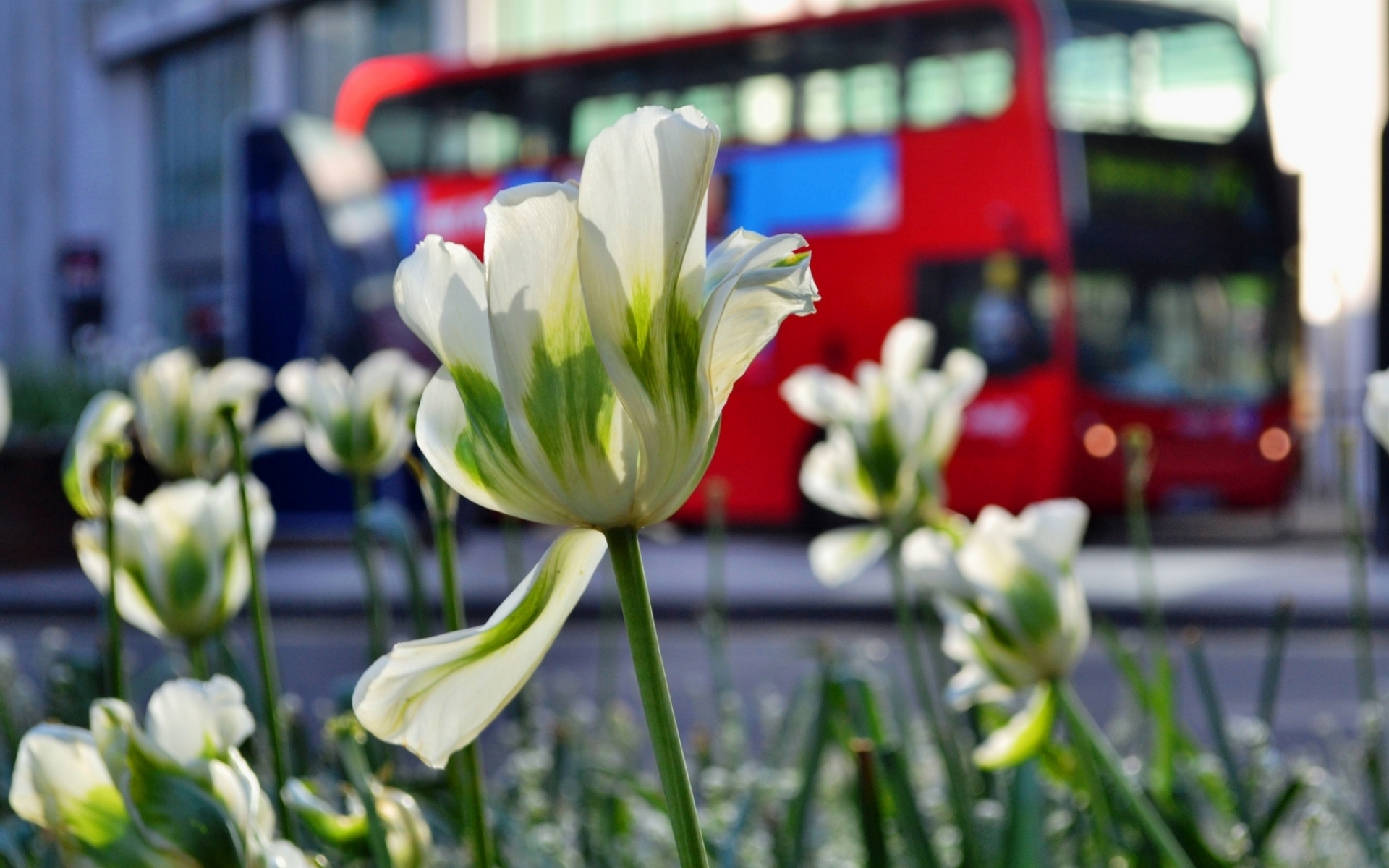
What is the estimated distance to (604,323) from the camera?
0.57 metres

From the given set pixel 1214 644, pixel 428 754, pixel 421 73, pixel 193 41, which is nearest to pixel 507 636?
pixel 428 754

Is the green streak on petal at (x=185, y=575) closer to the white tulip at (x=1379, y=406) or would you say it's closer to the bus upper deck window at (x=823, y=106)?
the white tulip at (x=1379, y=406)

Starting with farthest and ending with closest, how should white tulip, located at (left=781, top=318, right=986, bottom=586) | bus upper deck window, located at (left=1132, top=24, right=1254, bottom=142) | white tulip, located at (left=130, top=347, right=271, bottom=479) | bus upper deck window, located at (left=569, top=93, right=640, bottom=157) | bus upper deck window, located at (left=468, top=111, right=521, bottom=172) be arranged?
1. bus upper deck window, located at (left=468, top=111, right=521, bottom=172)
2. bus upper deck window, located at (left=569, top=93, right=640, bottom=157)
3. bus upper deck window, located at (left=1132, top=24, right=1254, bottom=142)
4. white tulip, located at (left=130, top=347, right=271, bottom=479)
5. white tulip, located at (left=781, top=318, right=986, bottom=586)

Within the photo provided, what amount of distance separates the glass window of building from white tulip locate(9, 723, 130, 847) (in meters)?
23.9

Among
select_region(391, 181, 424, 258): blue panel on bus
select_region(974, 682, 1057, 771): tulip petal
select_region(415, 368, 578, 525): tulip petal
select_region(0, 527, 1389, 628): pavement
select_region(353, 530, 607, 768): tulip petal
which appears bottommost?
select_region(0, 527, 1389, 628): pavement

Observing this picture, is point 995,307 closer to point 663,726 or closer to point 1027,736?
point 1027,736

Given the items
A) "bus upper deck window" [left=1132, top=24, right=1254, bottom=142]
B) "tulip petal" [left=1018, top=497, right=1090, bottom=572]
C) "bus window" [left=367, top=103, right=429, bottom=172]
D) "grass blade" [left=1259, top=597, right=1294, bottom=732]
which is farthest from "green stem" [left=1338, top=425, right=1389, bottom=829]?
"bus window" [left=367, top=103, right=429, bottom=172]

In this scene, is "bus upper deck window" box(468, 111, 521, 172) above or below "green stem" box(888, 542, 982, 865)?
above

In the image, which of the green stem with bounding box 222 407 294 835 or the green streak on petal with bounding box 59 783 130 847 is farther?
the green stem with bounding box 222 407 294 835

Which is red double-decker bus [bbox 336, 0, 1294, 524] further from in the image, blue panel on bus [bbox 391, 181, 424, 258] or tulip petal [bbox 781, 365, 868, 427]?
tulip petal [bbox 781, 365, 868, 427]

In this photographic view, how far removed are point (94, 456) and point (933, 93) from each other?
9.49 meters

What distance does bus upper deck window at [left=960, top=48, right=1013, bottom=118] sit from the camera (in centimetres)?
976

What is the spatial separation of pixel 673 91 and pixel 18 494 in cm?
482

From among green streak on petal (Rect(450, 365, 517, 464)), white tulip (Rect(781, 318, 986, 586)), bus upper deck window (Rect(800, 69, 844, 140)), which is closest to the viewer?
green streak on petal (Rect(450, 365, 517, 464))
